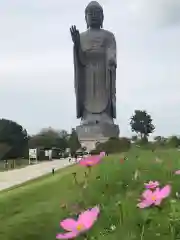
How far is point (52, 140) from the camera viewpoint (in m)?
44.0

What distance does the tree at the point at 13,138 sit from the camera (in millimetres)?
29375

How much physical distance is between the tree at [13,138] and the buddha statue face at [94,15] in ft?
28.8

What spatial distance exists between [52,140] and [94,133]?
9.28 meters

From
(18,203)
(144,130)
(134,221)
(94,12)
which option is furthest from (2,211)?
(144,130)

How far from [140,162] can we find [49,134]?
145 feet

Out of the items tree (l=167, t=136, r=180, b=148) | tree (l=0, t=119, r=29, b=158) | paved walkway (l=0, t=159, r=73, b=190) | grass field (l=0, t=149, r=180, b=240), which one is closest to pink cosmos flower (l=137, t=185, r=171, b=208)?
grass field (l=0, t=149, r=180, b=240)

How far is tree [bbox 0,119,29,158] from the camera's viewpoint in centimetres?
2938

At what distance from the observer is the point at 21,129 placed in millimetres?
31203

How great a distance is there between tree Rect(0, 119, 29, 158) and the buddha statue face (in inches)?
345

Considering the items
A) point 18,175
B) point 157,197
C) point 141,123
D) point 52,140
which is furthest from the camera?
point 141,123

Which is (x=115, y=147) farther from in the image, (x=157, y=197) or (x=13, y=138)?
(x=157, y=197)

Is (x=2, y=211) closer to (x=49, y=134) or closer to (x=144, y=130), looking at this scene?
(x=49, y=134)

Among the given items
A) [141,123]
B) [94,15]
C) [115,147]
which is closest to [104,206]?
[115,147]

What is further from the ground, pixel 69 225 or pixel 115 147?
pixel 115 147
